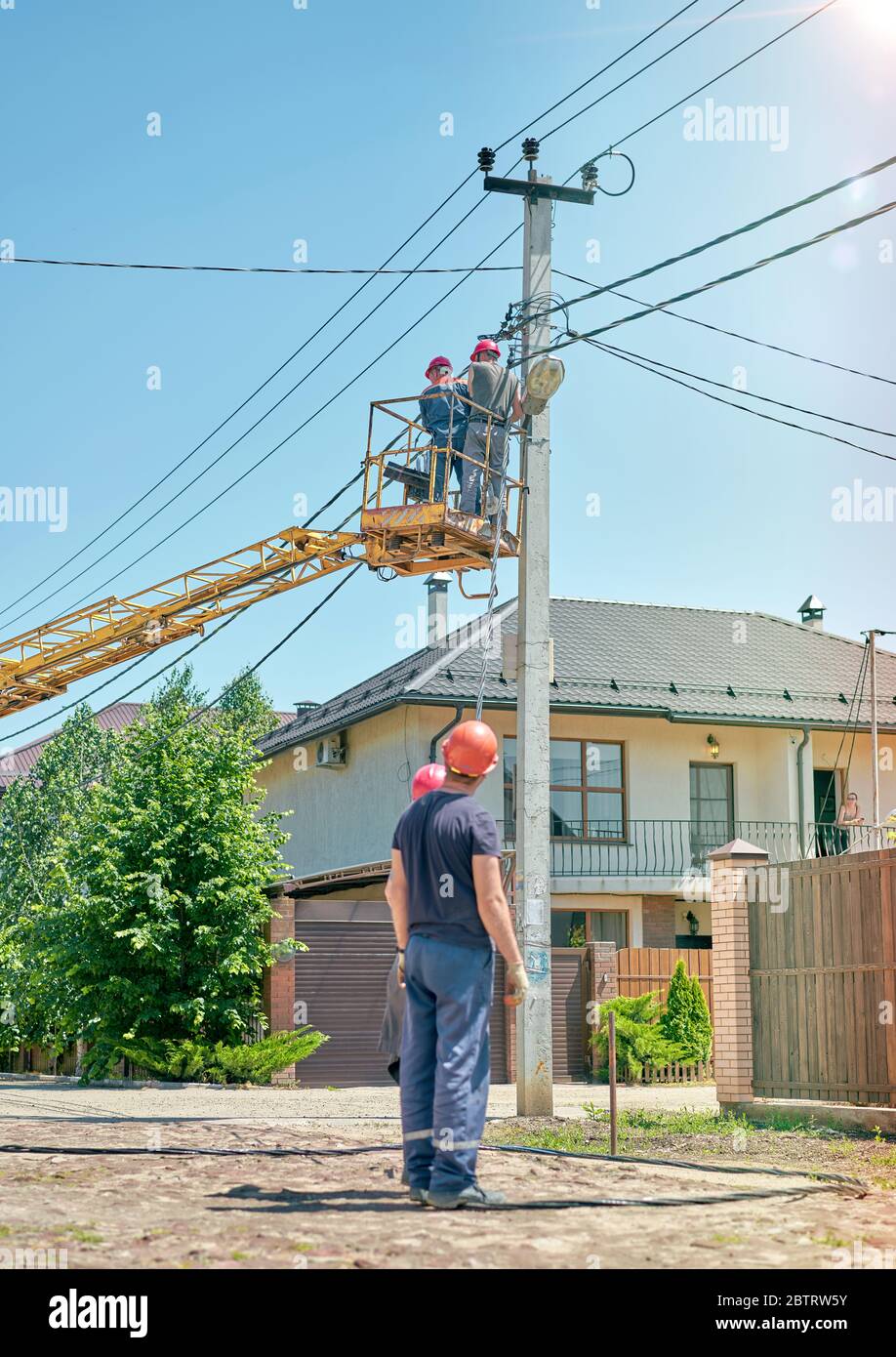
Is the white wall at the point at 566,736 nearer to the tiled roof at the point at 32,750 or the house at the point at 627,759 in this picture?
the house at the point at 627,759

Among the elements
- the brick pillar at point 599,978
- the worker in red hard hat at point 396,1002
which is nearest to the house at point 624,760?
the brick pillar at point 599,978

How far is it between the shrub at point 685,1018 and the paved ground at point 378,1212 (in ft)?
36.6

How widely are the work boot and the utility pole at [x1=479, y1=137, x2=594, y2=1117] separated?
624 cm

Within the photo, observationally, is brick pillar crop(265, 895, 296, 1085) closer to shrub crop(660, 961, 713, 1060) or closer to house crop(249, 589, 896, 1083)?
house crop(249, 589, 896, 1083)

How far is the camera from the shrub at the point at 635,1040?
2145 cm

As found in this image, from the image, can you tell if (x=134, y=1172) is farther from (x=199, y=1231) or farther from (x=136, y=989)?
(x=136, y=989)

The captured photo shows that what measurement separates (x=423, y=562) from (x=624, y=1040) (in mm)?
8225

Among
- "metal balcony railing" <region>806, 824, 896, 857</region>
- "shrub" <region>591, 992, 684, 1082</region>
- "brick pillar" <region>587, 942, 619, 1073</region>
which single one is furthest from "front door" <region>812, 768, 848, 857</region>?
"shrub" <region>591, 992, 684, 1082</region>

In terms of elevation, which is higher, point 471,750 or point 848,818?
point 848,818

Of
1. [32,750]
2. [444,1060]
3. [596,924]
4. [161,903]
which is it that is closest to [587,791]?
[596,924]

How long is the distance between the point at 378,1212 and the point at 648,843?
23132 mm

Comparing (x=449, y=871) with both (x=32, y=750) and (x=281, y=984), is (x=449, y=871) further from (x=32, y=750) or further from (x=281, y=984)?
(x=32, y=750)

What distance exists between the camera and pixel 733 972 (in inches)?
535

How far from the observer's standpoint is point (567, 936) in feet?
94.0
